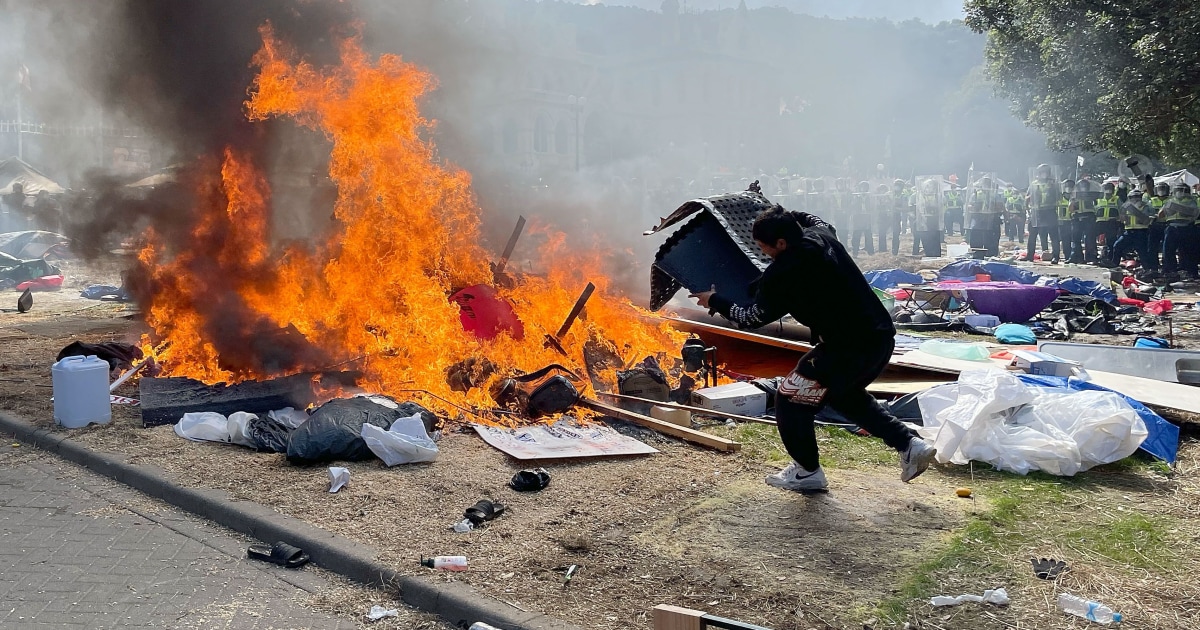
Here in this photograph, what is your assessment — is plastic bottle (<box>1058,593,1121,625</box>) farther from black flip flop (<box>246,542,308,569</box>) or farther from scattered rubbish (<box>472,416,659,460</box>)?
black flip flop (<box>246,542,308,569</box>)

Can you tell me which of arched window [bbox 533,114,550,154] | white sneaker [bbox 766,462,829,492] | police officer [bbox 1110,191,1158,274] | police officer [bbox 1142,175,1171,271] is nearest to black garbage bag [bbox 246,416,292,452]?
white sneaker [bbox 766,462,829,492]

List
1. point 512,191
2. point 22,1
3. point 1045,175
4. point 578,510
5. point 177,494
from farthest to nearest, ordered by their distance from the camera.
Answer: point 1045,175 < point 512,191 < point 22,1 < point 177,494 < point 578,510

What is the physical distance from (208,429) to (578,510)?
3090 mm

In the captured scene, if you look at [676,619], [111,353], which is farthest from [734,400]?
[111,353]

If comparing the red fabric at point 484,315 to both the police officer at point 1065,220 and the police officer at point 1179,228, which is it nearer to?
the police officer at point 1179,228

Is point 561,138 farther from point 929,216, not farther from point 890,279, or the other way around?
point 890,279

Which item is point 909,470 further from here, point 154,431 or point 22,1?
point 22,1

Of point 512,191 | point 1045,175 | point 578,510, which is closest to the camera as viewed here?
point 578,510

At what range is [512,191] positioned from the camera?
45.4ft

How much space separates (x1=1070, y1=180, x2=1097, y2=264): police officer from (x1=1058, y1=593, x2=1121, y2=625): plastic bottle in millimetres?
20832

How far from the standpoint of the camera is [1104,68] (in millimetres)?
19031

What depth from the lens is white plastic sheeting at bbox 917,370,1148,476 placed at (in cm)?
526

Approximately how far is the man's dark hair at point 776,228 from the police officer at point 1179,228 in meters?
16.4

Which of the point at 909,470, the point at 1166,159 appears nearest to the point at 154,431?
the point at 909,470
